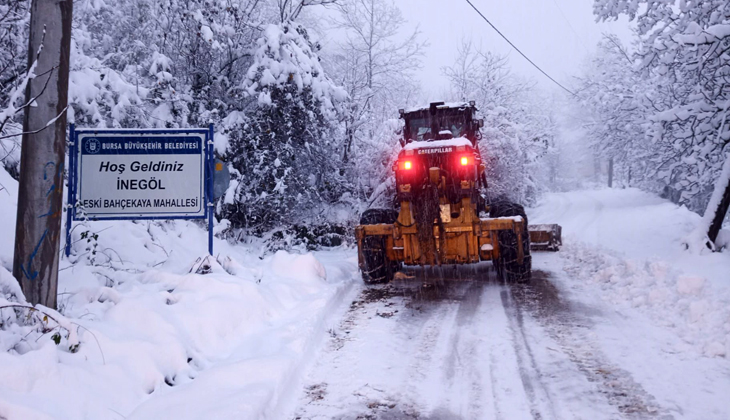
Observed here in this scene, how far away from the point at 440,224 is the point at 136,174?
438 cm

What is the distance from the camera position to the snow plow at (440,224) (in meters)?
8.52

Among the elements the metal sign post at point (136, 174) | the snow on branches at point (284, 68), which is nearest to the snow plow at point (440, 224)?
the metal sign post at point (136, 174)

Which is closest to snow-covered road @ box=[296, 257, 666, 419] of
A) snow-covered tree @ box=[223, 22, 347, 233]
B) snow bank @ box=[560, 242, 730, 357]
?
snow bank @ box=[560, 242, 730, 357]

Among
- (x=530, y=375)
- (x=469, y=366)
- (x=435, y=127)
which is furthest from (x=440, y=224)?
(x=530, y=375)

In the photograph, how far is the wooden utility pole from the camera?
168 inches

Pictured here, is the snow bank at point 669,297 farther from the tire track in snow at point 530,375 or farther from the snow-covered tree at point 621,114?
the snow-covered tree at point 621,114

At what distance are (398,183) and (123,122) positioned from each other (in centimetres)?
504

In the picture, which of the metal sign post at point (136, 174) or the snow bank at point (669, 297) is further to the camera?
the metal sign post at point (136, 174)

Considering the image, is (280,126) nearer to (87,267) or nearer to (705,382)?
(87,267)

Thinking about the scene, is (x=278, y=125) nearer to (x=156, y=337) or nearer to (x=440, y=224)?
(x=440, y=224)

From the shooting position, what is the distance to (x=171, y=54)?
520 inches

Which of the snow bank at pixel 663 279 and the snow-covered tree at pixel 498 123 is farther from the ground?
the snow-covered tree at pixel 498 123

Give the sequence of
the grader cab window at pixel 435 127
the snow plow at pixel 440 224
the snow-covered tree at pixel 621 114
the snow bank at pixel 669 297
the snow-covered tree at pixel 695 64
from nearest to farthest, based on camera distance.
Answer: the snow bank at pixel 669 297, the snow plow at pixel 440 224, the snow-covered tree at pixel 695 64, the grader cab window at pixel 435 127, the snow-covered tree at pixel 621 114

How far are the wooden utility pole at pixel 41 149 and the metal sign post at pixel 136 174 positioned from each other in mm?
2210
